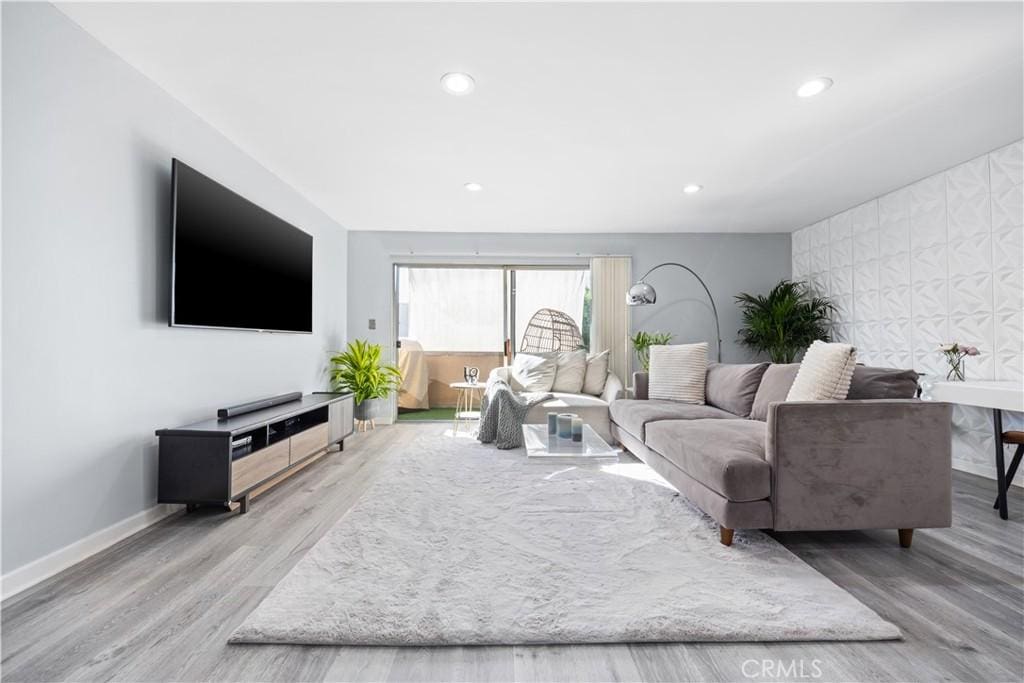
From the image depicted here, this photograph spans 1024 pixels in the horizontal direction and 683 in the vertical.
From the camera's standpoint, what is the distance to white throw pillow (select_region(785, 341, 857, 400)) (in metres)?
2.31

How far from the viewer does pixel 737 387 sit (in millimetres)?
3480

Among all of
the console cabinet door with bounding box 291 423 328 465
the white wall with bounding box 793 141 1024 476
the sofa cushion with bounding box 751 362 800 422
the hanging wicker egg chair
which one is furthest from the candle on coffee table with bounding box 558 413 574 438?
the hanging wicker egg chair

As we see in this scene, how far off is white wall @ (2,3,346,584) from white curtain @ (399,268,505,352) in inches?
→ 179

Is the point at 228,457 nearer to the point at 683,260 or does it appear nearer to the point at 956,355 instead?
the point at 956,355

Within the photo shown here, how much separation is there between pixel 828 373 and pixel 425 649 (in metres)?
2.26

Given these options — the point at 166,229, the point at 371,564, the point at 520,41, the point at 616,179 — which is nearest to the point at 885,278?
the point at 616,179

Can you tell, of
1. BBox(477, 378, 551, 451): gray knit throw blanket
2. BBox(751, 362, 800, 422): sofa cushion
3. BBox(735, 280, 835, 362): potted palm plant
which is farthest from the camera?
BBox(735, 280, 835, 362): potted palm plant

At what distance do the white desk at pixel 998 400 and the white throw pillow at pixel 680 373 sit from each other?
61.0 inches

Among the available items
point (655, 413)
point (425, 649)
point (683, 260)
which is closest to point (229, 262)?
point (425, 649)

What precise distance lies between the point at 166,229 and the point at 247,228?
62cm

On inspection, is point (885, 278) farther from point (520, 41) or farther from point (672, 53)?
point (520, 41)

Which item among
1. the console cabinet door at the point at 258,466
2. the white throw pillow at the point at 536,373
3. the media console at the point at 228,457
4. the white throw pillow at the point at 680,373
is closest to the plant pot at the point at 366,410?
the white throw pillow at the point at 536,373

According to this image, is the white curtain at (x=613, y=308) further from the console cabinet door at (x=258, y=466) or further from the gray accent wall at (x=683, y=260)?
the console cabinet door at (x=258, y=466)

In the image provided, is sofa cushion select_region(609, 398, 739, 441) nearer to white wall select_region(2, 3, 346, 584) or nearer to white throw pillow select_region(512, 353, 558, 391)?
white throw pillow select_region(512, 353, 558, 391)
